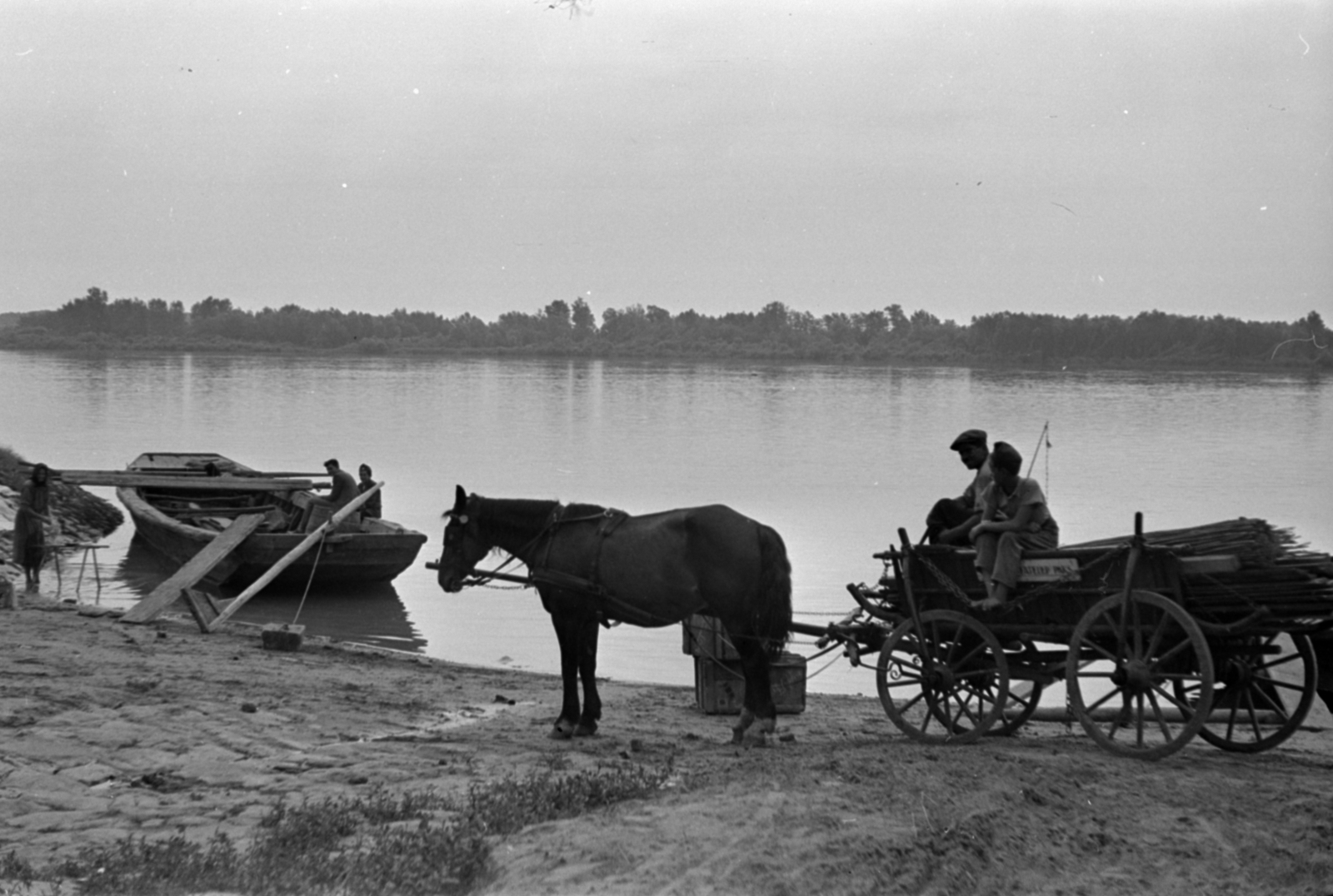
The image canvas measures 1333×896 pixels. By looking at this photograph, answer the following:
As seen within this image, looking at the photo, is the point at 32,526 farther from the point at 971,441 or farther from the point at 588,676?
the point at 971,441

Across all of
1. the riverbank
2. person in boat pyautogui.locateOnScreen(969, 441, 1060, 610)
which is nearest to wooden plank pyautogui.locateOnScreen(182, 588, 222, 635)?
the riverbank

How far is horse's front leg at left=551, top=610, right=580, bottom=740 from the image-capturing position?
916cm

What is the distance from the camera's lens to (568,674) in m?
9.27

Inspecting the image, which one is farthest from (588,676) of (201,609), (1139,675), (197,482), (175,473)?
(175,473)

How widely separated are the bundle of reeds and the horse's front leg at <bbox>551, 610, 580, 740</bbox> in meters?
3.67

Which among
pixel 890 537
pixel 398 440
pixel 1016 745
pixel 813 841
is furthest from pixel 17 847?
pixel 398 440

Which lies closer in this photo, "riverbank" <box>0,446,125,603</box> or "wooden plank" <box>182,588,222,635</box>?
"wooden plank" <box>182,588,222,635</box>

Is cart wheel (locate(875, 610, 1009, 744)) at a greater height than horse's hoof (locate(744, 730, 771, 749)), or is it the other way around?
cart wheel (locate(875, 610, 1009, 744))

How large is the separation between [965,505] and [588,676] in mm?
2804

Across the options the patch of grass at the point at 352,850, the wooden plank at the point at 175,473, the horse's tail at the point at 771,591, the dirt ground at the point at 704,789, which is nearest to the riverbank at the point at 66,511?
the wooden plank at the point at 175,473

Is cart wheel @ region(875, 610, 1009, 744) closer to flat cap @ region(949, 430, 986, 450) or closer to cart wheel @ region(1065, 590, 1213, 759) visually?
cart wheel @ region(1065, 590, 1213, 759)

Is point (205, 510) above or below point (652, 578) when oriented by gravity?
below

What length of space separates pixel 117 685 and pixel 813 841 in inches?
240

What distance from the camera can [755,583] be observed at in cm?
896
